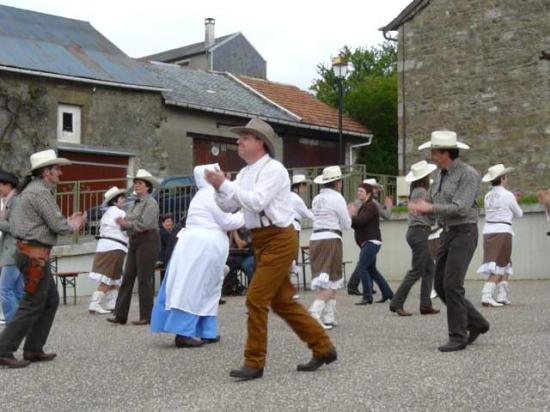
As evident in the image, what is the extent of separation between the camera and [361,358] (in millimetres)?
8117

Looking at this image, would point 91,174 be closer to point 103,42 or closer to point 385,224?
point 103,42

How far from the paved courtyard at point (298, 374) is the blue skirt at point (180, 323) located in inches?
7.6

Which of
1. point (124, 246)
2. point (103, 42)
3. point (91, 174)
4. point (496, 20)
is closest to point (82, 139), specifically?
point (91, 174)

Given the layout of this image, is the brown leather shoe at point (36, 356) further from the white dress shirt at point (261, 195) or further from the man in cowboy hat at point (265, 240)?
the white dress shirt at point (261, 195)

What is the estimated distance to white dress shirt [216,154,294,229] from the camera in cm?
712

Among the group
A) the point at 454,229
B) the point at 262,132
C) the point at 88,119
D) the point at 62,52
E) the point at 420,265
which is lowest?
the point at 420,265

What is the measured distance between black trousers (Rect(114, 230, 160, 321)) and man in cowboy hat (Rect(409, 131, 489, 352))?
409cm

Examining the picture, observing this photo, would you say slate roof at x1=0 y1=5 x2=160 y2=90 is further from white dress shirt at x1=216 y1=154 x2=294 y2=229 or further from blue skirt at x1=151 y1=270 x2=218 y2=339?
white dress shirt at x1=216 y1=154 x2=294 y2=229

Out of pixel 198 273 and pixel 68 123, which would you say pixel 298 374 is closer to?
pixel 198 273

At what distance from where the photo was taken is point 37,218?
27.4 ft

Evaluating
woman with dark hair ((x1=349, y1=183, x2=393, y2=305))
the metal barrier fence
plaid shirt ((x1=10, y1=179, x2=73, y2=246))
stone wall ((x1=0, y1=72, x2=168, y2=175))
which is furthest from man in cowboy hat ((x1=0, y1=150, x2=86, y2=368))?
stone wall ((x1=0, y1=72, x2=168, y2=175))

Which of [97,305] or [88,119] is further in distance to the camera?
[88,119]

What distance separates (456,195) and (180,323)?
2.99 metres

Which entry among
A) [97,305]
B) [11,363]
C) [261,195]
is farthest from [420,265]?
[11,363]
